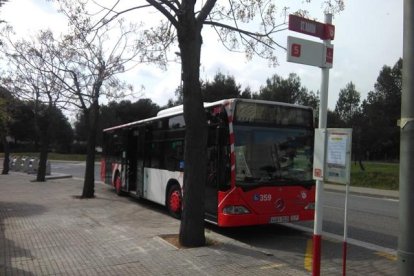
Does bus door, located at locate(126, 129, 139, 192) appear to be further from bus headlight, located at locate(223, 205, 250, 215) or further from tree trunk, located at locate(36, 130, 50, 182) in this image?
tree trunk, located at locate(36, 130, 50, 182)

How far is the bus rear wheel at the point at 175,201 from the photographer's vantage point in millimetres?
12148

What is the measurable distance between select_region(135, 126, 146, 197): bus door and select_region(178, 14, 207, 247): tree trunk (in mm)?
6830

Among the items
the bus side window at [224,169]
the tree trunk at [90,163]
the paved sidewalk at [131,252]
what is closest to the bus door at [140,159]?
the tree trunk at [90,163]

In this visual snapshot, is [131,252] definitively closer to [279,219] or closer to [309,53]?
[279,219]

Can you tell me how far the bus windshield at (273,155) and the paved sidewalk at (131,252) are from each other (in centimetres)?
127

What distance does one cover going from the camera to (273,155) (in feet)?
32.6

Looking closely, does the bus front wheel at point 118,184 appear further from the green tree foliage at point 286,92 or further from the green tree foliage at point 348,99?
the green tree foliage at point 348,99

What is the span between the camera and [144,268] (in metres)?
6.93

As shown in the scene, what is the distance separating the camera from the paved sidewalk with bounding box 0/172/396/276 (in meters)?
6.94

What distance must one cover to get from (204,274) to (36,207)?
8853mm

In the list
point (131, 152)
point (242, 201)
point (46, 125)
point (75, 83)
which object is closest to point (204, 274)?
point (242, 201)

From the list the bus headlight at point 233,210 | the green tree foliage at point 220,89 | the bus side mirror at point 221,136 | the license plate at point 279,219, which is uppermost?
the green tree foliage at point 220,89

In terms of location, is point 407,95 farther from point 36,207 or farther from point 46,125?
point 46,125

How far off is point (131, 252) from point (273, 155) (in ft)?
11.8
